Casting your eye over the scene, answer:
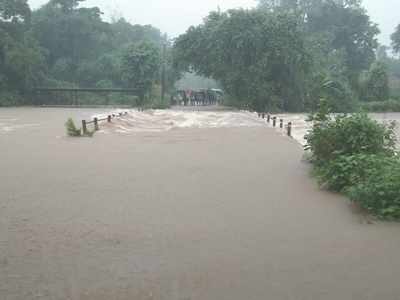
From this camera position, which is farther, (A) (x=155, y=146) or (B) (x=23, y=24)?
(B) (x=23, y=24)

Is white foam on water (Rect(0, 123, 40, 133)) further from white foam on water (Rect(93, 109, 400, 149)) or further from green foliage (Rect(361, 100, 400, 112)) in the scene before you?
green foliage (Rect(361, 100, 400, 112))

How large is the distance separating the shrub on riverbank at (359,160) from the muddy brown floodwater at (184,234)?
0.31m

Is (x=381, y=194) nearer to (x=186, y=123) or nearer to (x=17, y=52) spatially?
(x=186, y=123)

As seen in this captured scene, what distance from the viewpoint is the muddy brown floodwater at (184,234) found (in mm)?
4387

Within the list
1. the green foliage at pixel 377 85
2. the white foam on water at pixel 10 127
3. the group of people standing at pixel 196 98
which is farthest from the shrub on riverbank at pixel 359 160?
the green foliage at pixel 377 85

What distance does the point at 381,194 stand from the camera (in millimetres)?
6492

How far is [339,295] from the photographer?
4242mm

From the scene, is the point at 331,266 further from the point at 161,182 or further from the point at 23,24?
the point at 23,24

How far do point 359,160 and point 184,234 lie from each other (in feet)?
12.1

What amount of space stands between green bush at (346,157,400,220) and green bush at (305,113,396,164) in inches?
73.6

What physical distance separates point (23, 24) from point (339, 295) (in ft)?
133

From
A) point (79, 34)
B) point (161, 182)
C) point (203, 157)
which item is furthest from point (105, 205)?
point (79, 34)

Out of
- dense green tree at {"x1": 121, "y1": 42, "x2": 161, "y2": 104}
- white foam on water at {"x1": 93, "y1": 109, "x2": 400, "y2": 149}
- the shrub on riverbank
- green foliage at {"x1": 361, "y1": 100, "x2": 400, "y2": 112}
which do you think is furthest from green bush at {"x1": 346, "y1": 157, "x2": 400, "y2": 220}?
dense green tree at {"x1": 121, "y1": 42, "x2": 161, "y2": 104}

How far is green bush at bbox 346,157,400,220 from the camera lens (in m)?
6.38
